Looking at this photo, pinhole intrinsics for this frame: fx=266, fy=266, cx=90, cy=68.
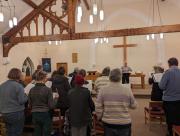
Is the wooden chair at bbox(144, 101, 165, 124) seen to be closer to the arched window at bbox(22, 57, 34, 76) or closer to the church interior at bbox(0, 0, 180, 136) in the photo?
the church interior at bbox(0, 0, 180, 136)

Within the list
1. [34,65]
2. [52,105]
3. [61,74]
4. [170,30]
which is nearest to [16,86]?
[52,105]

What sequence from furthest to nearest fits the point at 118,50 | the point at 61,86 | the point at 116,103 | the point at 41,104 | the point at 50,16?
the point at 118,50
the point at 50,16
the point at 61,86
the point at 41,104
the point at 116,103

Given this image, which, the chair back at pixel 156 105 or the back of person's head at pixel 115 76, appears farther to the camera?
the chair back at pixel 156 105

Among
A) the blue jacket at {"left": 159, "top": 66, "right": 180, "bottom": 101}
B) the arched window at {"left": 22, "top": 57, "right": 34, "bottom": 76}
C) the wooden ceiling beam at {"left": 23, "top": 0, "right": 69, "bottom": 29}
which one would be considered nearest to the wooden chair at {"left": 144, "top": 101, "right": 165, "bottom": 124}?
the blue jacket at {"left": 159, "top": 66, "right": 180, "bottom": 101}

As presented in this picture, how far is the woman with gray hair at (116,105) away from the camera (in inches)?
121

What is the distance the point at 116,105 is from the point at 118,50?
10.5 m

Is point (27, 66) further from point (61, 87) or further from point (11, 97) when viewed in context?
point (11, 97)

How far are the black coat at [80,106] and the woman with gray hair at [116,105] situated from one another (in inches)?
22.5

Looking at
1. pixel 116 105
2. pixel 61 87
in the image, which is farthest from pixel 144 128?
pixel 116 105

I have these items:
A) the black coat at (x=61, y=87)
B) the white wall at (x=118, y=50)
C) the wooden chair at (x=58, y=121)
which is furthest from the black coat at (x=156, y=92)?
the white wall at (x=118, y=50)

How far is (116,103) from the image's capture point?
307cm

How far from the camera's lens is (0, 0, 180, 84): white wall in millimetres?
12594

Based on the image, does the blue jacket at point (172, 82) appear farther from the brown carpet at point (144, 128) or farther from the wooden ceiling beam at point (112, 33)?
the wooden ceiling beam at point (112, 33)

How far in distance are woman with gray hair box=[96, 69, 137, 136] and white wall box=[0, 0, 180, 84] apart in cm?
928
